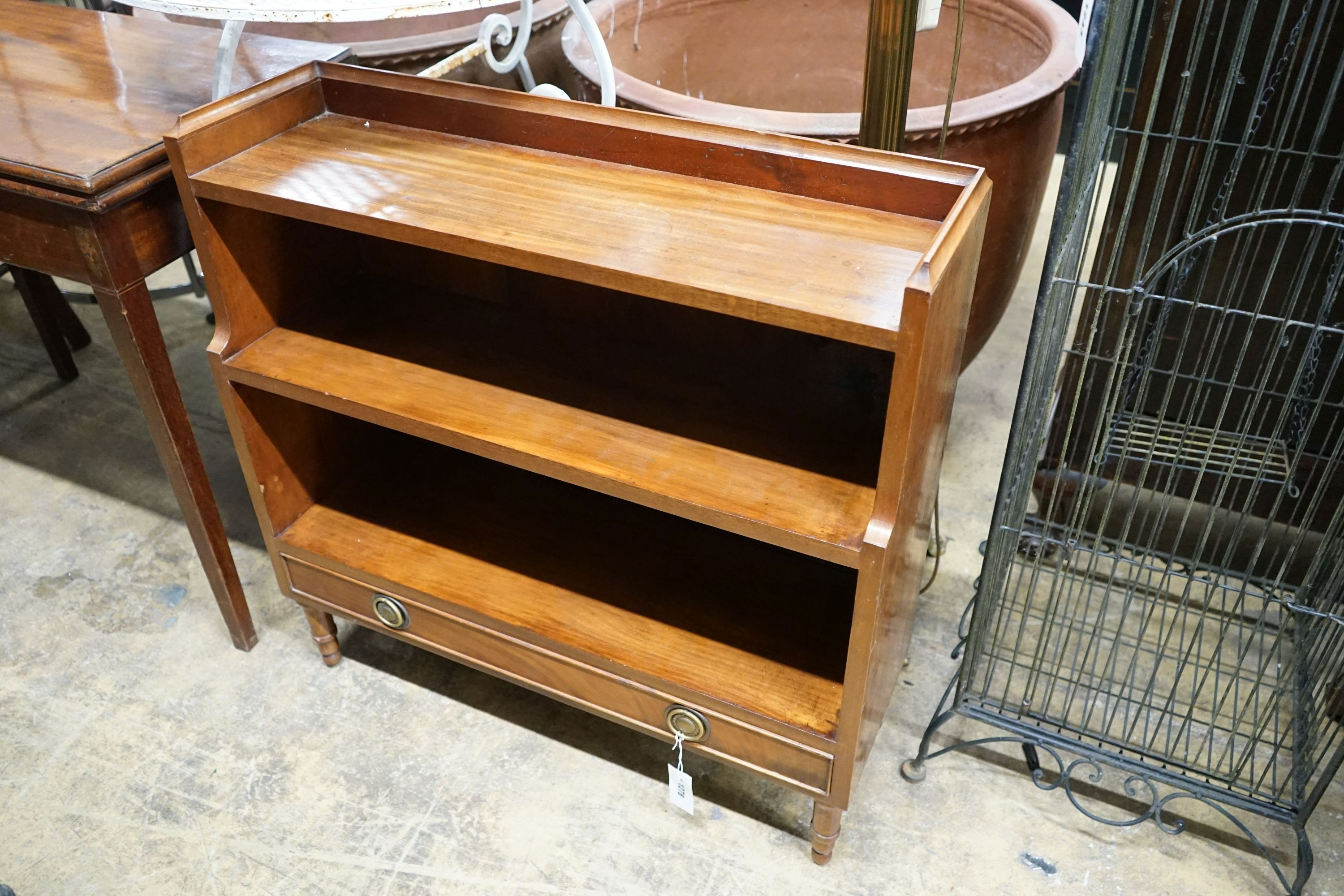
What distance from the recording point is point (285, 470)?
1493mm

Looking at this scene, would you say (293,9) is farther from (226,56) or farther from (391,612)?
(391,612)

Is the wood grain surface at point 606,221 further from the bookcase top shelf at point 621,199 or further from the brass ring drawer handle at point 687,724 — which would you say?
the brass ring drawer handle at point 687,724

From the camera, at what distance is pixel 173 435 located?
4.74 ft

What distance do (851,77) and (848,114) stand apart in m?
0.61

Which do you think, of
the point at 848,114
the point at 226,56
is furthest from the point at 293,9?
the point at 848,114

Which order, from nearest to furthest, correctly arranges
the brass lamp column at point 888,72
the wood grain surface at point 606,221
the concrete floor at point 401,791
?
the wood grain surface at point 606,221 < the brass lamp column at point 888,72 < the concrete floor at point 401,791

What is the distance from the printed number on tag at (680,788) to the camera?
4.44 ft

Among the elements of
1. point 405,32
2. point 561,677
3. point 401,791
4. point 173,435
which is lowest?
point 401,791

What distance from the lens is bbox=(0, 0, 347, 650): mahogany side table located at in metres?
1.25

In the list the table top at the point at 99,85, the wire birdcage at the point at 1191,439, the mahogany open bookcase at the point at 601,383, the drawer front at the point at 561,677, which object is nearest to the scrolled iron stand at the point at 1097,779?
the wire birdcage at the point at 1191,439

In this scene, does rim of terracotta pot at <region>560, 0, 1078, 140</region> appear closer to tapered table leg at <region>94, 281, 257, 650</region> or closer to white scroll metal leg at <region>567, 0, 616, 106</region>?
white scroll metal leg at <region>567, 0, 616, 106</region>

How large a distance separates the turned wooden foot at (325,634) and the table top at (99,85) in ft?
2.18

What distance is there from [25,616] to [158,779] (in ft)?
1.52

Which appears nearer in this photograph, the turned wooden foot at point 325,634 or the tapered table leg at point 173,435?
the tapered table leg at point 173,435
